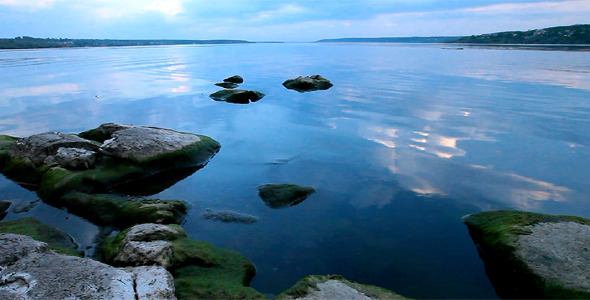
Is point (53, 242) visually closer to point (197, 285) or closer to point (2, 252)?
point (2, 252)

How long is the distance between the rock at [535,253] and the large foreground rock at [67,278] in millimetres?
7146

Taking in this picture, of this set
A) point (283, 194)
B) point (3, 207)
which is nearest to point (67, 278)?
point (283, 194)

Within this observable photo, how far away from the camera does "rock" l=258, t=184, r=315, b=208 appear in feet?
38.6

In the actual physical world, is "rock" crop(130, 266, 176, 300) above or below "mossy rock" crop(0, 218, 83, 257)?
above

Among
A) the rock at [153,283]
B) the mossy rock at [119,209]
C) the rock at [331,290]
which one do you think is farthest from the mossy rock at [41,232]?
the rock at [331,290]

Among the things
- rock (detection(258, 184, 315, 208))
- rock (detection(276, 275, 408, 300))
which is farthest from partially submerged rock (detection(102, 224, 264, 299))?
rock (detection(258, 184, 315, 208))

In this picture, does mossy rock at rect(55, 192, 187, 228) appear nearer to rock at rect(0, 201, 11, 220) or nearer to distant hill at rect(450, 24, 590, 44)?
rock at rect(0, 201, 11, 220)

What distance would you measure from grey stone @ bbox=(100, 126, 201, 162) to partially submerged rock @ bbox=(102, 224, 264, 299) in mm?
5906

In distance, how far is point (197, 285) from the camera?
7070 millimetres

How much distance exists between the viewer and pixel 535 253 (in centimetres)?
784

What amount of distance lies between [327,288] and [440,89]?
34.2 metres

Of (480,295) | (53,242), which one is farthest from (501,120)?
(53,242)

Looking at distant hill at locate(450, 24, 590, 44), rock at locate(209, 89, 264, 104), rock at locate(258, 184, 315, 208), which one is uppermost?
→ distant hill at locate(450, 24, 590, 44)

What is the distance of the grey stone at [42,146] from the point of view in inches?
552
